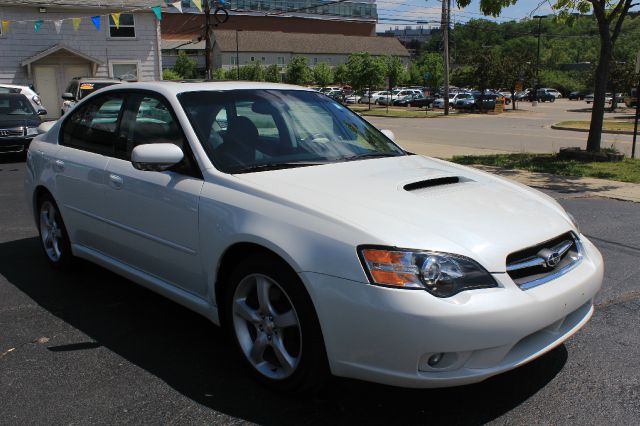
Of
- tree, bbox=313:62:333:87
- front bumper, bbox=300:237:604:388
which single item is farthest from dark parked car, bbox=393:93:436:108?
front bumper, bbox=300:237:604:388

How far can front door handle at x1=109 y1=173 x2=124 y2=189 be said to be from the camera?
13.2ft

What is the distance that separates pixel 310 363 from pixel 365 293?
1.68ft

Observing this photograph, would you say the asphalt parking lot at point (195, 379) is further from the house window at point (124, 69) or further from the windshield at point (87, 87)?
the house window at point (124, 69)

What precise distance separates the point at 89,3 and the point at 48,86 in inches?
164

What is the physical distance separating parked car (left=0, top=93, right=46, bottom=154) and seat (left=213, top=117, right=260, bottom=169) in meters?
9.48

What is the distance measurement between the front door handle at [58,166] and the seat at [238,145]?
5.55ft

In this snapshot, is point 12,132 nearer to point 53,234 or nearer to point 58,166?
point 53,234

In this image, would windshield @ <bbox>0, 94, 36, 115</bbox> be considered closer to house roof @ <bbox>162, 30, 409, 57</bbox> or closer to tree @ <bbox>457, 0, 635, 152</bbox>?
tree @ <bbox>457, 0, 635, 152</bbox>

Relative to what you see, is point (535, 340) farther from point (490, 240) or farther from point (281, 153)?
point (281, 153)

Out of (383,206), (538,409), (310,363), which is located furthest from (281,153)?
(538,409)

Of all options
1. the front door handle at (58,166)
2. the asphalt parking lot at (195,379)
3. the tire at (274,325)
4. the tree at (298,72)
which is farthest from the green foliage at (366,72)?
the tire at (274,325)

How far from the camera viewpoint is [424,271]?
8.58ft

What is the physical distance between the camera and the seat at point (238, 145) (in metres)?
3.56

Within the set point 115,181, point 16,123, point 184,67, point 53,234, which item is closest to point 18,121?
point 16,123
